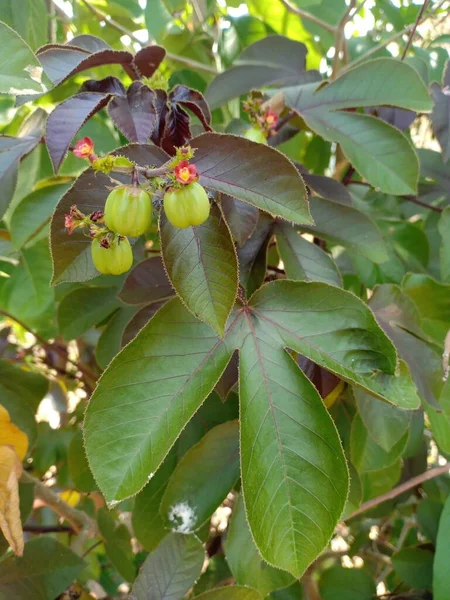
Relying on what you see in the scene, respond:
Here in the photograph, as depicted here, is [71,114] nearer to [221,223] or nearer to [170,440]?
[221,223]

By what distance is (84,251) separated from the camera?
477 millimetres

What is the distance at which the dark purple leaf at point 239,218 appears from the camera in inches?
20.7

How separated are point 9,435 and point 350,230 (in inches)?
19.3

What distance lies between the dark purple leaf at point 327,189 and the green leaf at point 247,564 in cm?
43

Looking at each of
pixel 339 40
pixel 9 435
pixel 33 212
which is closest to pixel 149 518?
pixel 9 435

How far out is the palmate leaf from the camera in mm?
409

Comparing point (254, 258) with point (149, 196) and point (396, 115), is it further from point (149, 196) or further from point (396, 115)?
point (396, 115)

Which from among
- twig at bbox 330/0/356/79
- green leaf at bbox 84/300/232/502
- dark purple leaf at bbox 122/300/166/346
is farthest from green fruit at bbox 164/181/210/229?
twig at bbox 330/0/356/79

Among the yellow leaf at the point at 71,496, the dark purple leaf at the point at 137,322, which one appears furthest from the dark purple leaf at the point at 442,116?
the yellow leaf at the point at 71,496

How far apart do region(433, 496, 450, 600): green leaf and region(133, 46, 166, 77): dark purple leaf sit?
2.18 feet

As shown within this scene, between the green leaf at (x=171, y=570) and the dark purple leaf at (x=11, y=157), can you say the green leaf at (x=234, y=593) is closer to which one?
the green leaf at (x=171, y=570)

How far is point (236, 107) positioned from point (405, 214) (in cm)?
38

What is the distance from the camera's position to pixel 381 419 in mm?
599

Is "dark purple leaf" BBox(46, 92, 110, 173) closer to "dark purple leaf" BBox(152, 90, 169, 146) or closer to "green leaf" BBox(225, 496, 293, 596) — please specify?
"dark purple leaf" BBox(152, 90, 169, 146)
